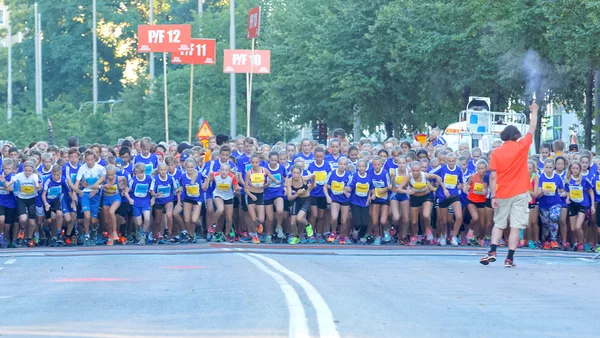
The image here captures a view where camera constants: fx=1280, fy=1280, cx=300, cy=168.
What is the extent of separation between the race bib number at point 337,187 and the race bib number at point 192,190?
2.49m

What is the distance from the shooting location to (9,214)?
75.5 feet

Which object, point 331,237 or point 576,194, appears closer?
point 576,194

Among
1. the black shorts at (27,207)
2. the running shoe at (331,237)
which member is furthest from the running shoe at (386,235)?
the black shorts at (27,207)

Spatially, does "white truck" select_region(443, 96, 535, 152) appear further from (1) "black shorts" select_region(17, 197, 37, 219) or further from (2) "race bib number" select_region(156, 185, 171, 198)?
(1) "black shorts" select_region(17, 197, 37, 219)

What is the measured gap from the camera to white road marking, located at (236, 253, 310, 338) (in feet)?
31.9

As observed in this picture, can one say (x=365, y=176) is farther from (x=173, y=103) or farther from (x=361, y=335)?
(x=173, y=103)

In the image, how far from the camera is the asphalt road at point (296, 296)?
10188 mm

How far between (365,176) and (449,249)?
89.7 inches

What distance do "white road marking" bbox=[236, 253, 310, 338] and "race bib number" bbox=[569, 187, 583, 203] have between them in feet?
28.5

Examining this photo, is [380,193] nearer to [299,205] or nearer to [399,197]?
[399,197]

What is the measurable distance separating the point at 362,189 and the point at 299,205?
49.6 inches

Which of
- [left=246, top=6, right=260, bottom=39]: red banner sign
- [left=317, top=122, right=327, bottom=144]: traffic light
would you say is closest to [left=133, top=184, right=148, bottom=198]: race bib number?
[left=246, top=6, right=260, bottom=39]: red banner sign

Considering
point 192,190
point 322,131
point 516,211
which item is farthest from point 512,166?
point 322,131

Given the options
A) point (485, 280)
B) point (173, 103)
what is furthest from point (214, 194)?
point (173, 103)
